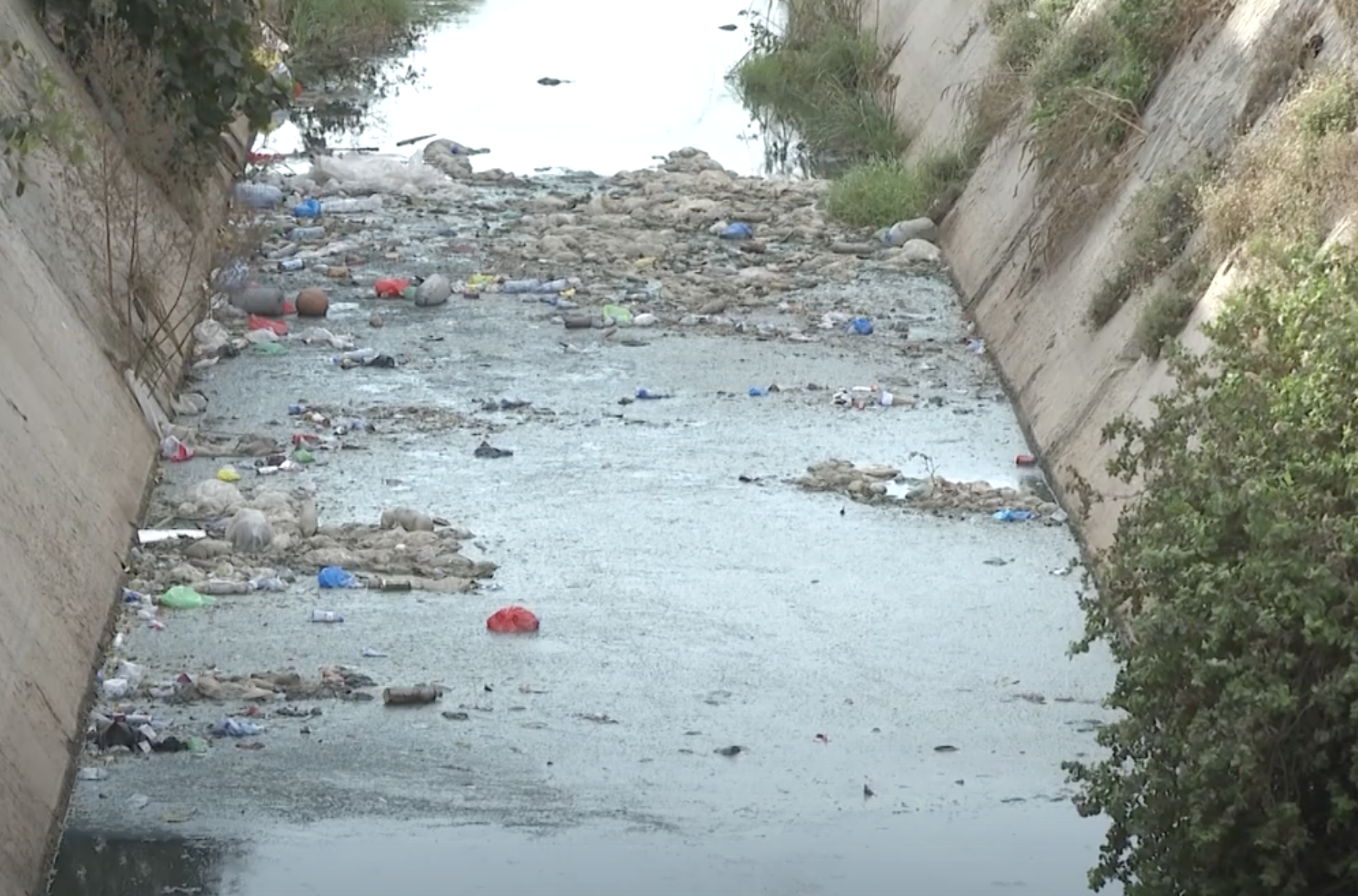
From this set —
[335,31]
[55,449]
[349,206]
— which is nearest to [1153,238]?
[55,449]

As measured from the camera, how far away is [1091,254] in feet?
36.1

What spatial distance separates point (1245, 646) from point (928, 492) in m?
4.55

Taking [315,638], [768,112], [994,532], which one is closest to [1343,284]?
[994,532]

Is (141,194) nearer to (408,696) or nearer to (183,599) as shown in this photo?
(183,599)

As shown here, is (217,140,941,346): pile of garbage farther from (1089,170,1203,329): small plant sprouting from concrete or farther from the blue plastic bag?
the blue plastic bag

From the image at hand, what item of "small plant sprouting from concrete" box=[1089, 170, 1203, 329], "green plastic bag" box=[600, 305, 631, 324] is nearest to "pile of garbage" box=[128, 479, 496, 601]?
"small plant sprouting from concrete" box=[1089, 170, 1203, 329]

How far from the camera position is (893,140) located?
1625cm

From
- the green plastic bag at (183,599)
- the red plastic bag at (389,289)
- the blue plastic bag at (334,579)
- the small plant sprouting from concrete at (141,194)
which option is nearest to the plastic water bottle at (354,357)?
the small plant sprouting from concrete at (141,194)

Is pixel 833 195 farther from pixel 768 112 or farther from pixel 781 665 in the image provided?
pixel 781 665

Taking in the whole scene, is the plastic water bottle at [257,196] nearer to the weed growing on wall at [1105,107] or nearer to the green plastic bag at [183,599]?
the weed growing on wall at [1105,107]

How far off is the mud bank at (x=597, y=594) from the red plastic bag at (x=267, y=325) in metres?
0.04

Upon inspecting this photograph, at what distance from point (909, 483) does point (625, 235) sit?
15.5 feet

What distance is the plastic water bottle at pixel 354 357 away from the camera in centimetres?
1156

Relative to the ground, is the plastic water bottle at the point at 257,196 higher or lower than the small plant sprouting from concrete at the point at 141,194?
lower
